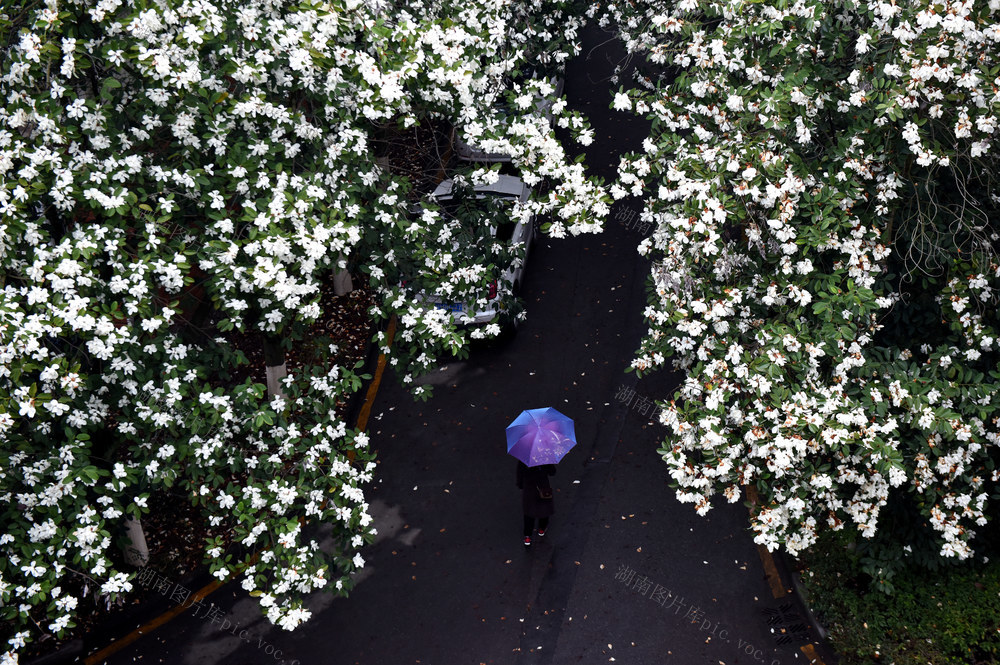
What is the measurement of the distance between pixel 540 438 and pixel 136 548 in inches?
196

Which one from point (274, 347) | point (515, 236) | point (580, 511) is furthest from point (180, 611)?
point (515, 236)

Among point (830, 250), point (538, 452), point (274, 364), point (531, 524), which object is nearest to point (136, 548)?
point (274, 364)

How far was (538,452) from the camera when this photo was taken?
9.29 metres

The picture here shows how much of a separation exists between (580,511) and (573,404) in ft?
6.79

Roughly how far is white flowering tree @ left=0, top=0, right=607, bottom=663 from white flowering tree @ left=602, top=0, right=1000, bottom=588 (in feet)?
4.49

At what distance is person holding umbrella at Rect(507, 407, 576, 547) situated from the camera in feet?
30.5

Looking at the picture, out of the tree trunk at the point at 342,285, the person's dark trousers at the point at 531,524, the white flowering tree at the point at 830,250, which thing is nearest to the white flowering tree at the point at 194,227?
the white flowering tree at the point at 830,250

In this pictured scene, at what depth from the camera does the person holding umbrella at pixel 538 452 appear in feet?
30.5

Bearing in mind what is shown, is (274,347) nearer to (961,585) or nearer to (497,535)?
(497,535)

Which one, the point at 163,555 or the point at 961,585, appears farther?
the point at 163,555

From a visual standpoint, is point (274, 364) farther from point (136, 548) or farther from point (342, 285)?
point (342, 285)

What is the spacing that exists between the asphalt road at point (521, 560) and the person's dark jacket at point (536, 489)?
1.94 feet

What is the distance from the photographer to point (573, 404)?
470 inches

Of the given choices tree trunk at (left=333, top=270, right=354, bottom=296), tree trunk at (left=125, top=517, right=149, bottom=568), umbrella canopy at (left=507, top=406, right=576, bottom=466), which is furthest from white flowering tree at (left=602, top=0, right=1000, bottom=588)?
tree trunk at (left=333, top=270, right=354, bottom=296)
